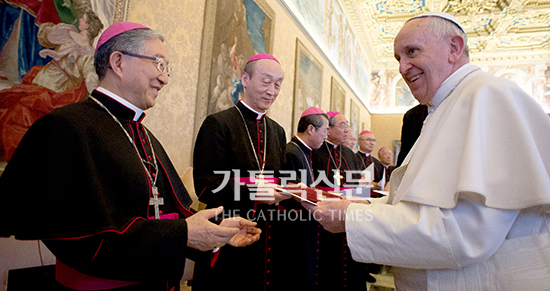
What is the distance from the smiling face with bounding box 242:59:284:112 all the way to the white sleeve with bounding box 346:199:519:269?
5.23 feet

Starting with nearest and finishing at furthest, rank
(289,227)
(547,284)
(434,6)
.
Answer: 1. (547,284)
2. (289,227)
3. (434,6)

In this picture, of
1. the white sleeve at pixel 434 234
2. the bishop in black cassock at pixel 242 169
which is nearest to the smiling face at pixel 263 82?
the bishop in black cassock at pixel 242 169

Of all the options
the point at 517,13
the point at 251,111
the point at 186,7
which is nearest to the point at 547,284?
the point at 251,111

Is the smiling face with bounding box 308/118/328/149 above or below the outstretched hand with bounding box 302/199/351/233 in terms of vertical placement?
above

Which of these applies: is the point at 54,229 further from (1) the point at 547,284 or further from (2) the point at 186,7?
(2) the point at 186,7

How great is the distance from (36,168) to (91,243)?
358mm

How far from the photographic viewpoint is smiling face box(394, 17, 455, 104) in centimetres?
160

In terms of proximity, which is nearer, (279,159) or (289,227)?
(279,159)

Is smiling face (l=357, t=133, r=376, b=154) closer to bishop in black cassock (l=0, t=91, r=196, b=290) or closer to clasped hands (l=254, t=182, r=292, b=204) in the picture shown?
clasped hands (l=254, t=182, r=292, b=204)

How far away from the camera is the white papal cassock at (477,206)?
1.12 meters

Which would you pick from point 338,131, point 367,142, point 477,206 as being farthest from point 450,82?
point 367,142

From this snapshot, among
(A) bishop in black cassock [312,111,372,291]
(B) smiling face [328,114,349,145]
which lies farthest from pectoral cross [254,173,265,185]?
(B) smiling face [328,114,349,145]

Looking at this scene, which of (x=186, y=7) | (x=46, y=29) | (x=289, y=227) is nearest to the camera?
(x=46, y=29)

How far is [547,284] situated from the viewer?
3.62 feet
